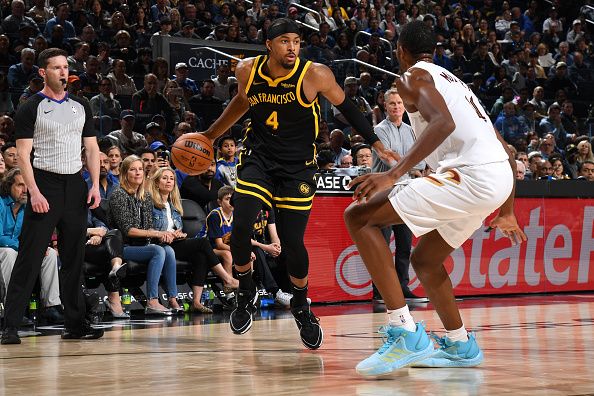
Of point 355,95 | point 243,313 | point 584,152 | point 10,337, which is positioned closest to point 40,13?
point 355,95

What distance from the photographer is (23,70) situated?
1246 cm

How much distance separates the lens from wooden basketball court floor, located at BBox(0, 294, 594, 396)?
163 inches

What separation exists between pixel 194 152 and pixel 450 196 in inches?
97.7

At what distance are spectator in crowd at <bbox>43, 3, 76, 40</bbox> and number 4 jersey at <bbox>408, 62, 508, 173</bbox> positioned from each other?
1054cm

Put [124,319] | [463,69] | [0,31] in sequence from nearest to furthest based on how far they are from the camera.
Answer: [124,319]
[0,31]
[463,69]

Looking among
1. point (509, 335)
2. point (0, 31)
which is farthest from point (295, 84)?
point (0, 31)

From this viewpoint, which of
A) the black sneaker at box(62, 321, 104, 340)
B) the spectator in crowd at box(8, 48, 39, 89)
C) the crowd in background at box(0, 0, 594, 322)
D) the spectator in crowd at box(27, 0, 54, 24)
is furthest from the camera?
the spectator in crowd at box(27, 0, 54, 24)

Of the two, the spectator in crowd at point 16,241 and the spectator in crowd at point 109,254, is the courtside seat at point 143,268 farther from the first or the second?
the spectator in crowd at point 16,241

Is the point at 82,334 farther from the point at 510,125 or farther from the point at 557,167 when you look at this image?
the point at 510,125

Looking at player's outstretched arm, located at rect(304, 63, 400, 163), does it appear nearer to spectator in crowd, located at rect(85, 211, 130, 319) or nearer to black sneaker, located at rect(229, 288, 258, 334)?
black sneaker, located at rect(229, 288, 258, 334)

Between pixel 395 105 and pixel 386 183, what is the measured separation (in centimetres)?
540

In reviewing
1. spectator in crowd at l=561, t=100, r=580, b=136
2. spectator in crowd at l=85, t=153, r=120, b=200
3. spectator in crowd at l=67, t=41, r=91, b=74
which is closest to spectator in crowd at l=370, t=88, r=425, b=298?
spectator in crowd at l=85, t=153, r=120, b=200

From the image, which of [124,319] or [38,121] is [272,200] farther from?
[124,319]

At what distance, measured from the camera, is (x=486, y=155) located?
467cm
